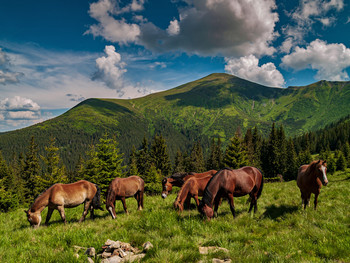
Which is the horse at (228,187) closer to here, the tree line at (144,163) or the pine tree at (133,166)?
→ the tree line at (144,163)

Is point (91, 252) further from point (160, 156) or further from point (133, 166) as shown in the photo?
point (160, 156)

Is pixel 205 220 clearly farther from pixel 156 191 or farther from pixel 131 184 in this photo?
pixel 156 191

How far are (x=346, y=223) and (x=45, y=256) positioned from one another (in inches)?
393

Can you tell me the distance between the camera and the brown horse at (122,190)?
33.0ft

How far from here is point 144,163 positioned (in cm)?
6166

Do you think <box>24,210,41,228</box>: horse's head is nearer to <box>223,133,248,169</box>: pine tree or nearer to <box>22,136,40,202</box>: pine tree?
<box>223,133,248,169</box>: pine tree

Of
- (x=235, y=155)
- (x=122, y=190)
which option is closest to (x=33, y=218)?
(x=122, y=190)

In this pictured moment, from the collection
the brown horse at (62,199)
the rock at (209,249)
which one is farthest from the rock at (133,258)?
the brown horse at (62,199)

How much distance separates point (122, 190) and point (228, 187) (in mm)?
6072

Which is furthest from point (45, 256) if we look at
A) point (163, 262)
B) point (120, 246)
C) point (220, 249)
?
point (220, 249)

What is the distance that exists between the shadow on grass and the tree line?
16658 millimetres

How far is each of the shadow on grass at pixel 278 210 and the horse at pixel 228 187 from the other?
2.75 feet

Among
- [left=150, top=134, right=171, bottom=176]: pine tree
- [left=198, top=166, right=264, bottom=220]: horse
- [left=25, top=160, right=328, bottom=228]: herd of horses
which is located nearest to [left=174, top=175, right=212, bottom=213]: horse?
[left=25, top=160, right=328, bottom=228]: herd of horses

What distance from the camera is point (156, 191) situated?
2445cm
